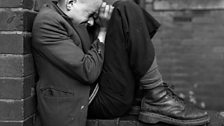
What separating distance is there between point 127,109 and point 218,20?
3.92 meters

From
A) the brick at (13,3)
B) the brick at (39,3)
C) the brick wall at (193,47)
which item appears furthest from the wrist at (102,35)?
the brick wall at (193,47)

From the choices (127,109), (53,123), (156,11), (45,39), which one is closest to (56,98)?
(53,123)

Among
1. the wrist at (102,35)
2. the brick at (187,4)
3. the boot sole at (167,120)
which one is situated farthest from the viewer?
the brick at (187,4)

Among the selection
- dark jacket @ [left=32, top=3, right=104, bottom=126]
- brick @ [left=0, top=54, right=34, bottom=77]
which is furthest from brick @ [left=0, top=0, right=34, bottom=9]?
brick @ [left=0, top=54, right=34, bottom=77]

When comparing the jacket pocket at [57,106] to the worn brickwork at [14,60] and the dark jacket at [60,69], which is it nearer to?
the dark jacket at [60,69]

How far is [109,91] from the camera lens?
212cm

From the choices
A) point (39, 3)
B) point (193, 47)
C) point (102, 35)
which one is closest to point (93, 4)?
point (102, 35)

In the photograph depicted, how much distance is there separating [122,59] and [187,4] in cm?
383

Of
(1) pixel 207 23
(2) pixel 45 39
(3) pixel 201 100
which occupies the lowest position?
(3) pixel 201 100

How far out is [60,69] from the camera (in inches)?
76.6

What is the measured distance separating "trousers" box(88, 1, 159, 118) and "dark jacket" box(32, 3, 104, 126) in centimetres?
11

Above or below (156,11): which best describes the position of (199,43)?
below

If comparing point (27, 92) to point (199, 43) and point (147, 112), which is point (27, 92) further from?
point (199, 43)

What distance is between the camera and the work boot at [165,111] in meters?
2.05
